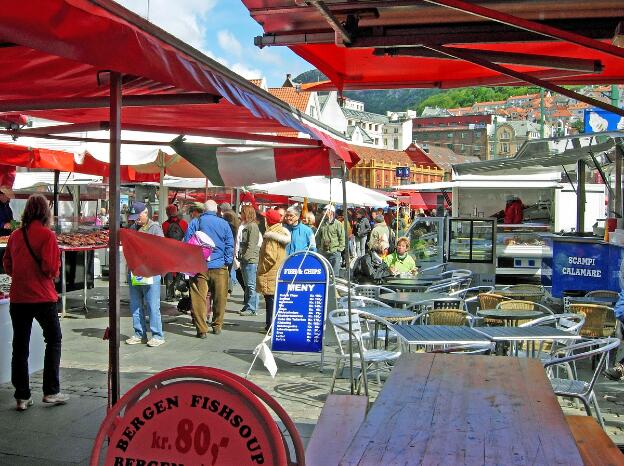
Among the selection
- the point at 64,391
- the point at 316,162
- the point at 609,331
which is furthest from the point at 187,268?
the point at 609,331

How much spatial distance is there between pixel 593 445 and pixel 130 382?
474 centimetres

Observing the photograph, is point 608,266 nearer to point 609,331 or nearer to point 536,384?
point 609,331

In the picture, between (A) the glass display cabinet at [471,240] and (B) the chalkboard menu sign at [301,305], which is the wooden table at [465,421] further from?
(A) the glass display cabinet at [471,240]

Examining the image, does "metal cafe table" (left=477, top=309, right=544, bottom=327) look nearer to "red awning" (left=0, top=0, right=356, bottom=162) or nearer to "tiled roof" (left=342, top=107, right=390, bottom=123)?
"red awning" (left=0, top=0, right=356, bottom=162)

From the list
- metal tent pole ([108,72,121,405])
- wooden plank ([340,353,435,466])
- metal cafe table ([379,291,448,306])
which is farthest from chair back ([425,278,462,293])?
metal tent pole ([108,72,121,405])

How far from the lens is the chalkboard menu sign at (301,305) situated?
8.15m

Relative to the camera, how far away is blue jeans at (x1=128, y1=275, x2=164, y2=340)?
9422 millimetres

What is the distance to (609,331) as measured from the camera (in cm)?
810

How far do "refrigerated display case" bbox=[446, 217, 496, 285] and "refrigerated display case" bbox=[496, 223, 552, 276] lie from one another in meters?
0.61

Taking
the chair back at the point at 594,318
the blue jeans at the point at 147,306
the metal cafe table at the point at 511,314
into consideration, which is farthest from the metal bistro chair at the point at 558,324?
the blue jeans at the point at 147,306

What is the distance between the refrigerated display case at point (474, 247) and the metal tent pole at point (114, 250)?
10.8 meters

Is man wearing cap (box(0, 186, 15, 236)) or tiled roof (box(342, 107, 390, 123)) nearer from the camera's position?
man wearing cap (box(0, 186, 15, 236))

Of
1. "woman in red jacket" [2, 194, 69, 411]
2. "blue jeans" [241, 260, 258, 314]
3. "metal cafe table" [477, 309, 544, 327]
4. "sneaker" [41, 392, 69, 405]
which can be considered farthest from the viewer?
"blue jeans" [241, 260, 258, 314]

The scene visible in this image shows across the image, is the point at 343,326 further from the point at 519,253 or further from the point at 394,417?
the point at 519,253
